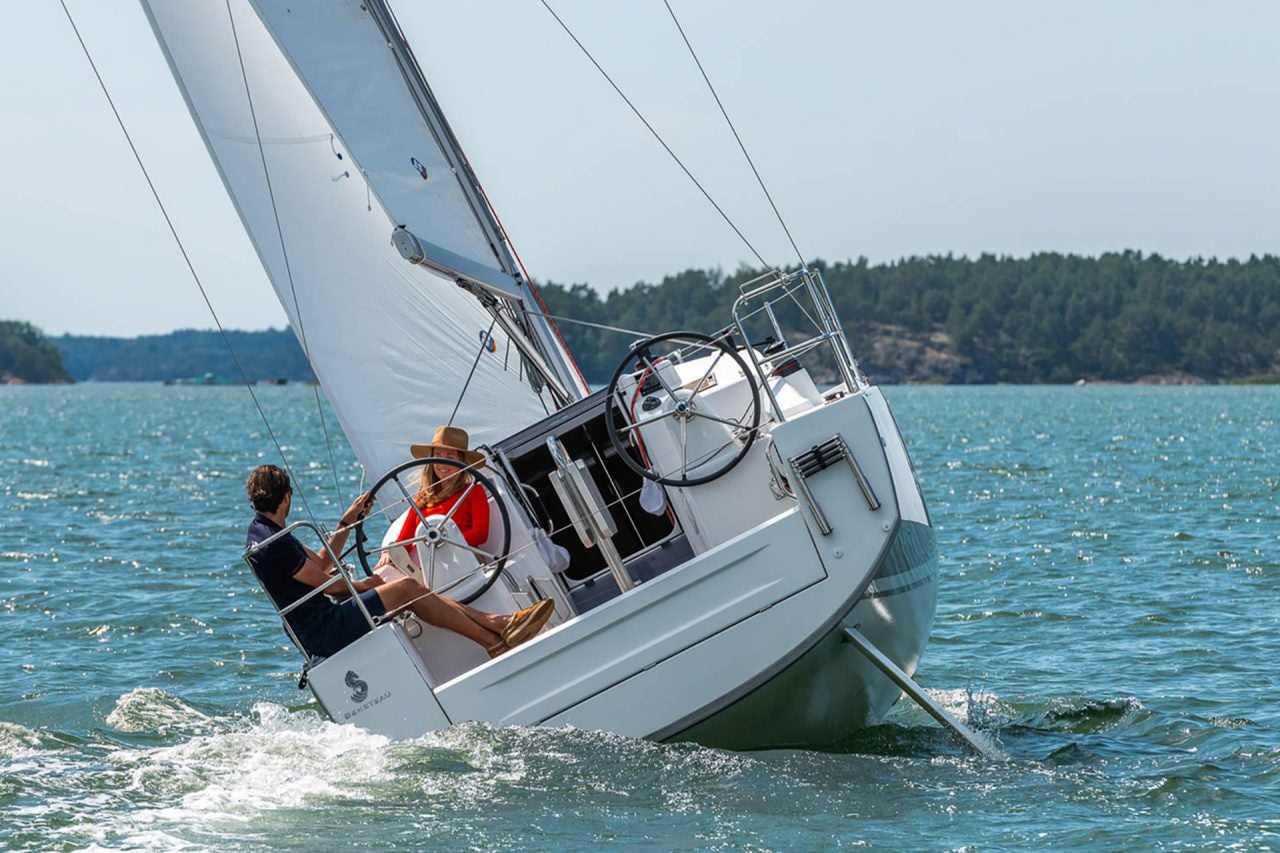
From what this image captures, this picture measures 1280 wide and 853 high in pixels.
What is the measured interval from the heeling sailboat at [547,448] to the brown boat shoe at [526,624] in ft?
0.81

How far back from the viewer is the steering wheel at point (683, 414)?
743 centimetres

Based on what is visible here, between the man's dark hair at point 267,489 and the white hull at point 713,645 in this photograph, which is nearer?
the white hull at point 713,645

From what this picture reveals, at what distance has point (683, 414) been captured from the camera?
7555 millimetres

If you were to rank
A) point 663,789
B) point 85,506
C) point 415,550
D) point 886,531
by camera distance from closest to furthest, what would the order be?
point 663,789 → point 886,531 → point 415,550 → point 85,506

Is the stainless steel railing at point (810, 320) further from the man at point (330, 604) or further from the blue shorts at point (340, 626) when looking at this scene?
the blue shorts at point (340, 626)

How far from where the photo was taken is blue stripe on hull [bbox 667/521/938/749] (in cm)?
711

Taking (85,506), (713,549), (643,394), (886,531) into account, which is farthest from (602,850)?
(85,506)

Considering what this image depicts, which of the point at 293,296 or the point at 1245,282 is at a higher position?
the point at 293,296

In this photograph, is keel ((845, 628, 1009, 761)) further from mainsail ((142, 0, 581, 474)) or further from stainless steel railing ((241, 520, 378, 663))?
mainsail ((142, 0, 581, 474))

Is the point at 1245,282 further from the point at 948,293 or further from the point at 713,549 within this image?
the point at 713,549

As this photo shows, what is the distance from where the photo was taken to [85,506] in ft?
70.3

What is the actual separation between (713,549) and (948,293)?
113195 mm

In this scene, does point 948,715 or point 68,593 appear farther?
point 68,593

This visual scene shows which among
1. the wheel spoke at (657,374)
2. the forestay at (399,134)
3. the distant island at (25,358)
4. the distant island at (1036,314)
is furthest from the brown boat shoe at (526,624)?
the distant island at (25,358)
